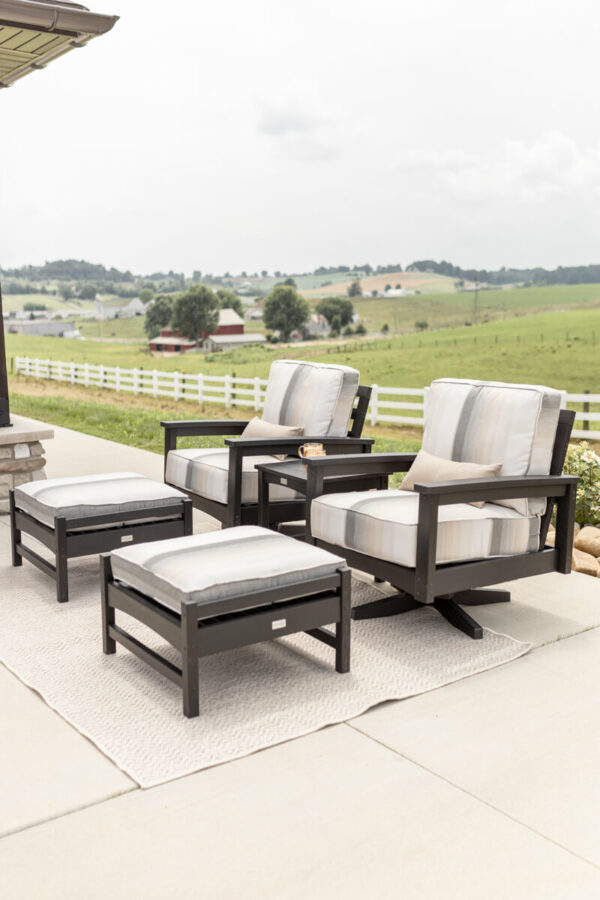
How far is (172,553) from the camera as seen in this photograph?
8.70 ft

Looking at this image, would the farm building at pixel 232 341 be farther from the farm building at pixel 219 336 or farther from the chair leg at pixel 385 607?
the chair leg at pixel 385 607

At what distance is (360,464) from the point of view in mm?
3428

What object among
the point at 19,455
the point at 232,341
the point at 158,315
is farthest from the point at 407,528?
the point at 158,315

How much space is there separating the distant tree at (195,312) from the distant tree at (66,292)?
3023 millimetres

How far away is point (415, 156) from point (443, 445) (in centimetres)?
2590

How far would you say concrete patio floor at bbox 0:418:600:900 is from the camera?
169 centimetres

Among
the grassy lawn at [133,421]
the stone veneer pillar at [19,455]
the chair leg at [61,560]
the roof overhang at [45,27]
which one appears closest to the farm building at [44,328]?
the grassy lawn at [133,421]

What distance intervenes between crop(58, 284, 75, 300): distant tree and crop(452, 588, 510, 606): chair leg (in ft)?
73.3

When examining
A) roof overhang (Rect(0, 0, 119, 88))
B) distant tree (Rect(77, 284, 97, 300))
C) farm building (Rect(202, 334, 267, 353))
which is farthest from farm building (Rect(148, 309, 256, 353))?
roof overhang (Rect(0, 0, 119, 88))

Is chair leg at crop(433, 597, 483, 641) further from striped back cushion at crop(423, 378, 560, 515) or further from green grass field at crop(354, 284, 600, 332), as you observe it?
green grass field at crop(354, 284, 600, 332)

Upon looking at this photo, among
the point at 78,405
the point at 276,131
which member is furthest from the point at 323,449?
the point at 276,131

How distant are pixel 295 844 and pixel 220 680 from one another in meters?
0.89

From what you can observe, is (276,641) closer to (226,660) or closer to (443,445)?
(226,660)

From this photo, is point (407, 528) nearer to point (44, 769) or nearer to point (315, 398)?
point (44, 769)
